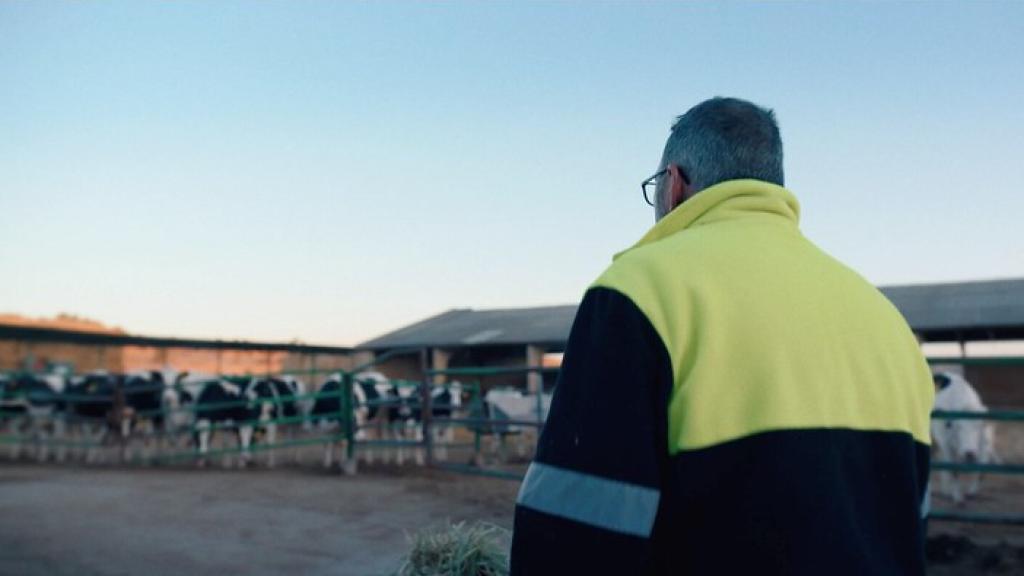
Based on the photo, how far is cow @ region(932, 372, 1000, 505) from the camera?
30.6ft

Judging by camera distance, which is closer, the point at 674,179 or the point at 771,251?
the point at 771,251

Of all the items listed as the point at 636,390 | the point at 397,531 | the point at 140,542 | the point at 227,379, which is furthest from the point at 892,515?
the point at 227,379

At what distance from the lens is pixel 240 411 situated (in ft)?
44.2

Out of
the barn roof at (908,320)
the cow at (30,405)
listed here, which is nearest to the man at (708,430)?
the cow at (30,405)

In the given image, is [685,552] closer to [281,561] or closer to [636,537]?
[636,537]

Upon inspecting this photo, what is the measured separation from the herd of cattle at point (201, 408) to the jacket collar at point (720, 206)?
10.2 metres

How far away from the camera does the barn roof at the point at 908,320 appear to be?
17594mm

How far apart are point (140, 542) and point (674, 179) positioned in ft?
17.9

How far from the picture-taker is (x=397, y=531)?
606cm

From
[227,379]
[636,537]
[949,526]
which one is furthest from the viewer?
[227,379]

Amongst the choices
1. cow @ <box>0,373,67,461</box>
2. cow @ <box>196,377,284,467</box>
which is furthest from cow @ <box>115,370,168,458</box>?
cow @ <box>0,373,67,461</box>

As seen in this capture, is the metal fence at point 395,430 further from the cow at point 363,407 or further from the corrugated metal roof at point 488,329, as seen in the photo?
the corrugated metal roof at point 488,329

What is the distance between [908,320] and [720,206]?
1825 cm

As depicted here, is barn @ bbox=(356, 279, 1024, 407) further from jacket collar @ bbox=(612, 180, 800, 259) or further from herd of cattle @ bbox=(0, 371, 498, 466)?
jacket collar @ bbox=(612, 180, 800, 259)
